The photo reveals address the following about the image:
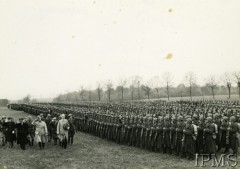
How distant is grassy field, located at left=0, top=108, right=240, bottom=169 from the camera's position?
1145cm

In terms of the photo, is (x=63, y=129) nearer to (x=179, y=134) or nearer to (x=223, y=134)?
(x=179, y=134)

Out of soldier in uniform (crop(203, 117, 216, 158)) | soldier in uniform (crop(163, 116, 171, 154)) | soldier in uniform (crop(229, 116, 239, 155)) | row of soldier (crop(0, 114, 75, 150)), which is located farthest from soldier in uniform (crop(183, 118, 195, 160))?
row of soldier (crop(0, 114, 75, 150))

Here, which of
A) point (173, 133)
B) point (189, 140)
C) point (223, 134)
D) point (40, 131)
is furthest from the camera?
point (40, 131)

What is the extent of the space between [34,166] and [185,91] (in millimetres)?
93229

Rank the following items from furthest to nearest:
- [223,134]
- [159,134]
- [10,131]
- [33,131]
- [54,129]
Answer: [54,129] < [33,131] < [10,131] < [159,134] < [223,134]

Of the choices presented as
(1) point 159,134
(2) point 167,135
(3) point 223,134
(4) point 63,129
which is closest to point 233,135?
(3) point 223,134

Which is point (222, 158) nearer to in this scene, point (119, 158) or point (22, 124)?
point (119, 158)

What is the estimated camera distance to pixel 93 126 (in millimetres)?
20266

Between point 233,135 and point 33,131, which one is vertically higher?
point 233,135

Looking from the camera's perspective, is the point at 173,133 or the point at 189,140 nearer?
the point at 189,140

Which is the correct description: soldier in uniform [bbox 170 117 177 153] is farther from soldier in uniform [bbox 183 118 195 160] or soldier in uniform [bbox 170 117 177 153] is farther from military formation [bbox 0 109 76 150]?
military formation [bbox 0 109 76 150]

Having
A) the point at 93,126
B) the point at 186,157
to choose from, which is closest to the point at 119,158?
the point at 186,157

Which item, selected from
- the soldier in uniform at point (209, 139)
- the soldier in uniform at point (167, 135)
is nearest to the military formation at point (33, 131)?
the soldier in uniform at point (167, 135)

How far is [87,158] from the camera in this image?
12906mm
